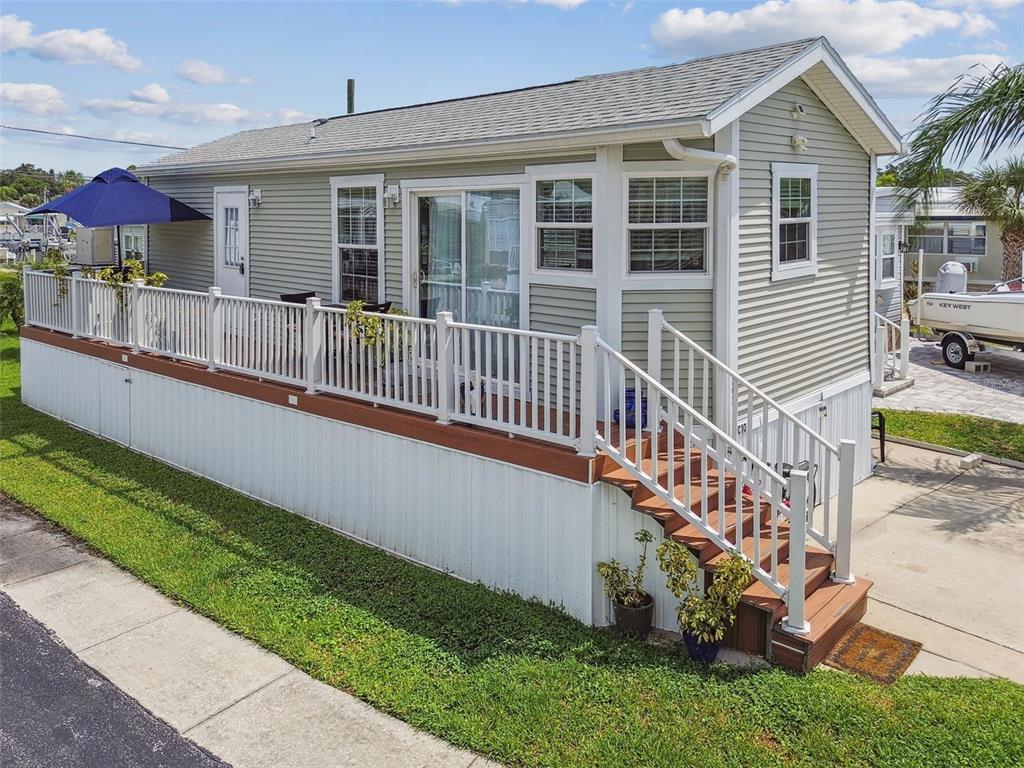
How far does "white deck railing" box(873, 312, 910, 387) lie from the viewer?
13.1 metres

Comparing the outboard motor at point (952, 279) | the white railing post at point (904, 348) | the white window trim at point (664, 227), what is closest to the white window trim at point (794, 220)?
the white window trim at point (664, 227)

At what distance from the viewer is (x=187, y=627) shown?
5.80m

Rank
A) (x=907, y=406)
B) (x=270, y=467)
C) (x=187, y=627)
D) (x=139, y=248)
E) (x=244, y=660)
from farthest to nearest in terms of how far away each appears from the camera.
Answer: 1. (x=139, y=248)
2. (x=907, y=406)
3. (x=270, y=467)
4. (x=187, y=627)
5. (x=244, y=660)

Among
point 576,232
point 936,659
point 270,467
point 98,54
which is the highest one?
point 98,54

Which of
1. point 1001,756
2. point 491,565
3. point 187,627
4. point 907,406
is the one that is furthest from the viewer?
point 907,406

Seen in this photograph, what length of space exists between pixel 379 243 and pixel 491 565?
4407 mm

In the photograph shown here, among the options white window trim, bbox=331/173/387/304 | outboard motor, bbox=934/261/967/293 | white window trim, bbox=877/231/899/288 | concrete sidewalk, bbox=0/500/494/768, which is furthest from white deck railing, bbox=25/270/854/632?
outboard motor, bbox=934/261/967/293

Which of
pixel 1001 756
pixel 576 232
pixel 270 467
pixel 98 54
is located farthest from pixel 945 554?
pixel 98 54

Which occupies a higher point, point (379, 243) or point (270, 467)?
point (379, 243)

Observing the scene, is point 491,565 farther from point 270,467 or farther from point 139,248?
point 139,248

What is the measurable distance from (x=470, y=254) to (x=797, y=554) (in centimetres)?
458

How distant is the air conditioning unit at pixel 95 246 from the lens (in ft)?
47.4

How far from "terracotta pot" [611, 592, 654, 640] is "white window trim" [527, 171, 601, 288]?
2.79 m

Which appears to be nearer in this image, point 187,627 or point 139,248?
point 187,627
